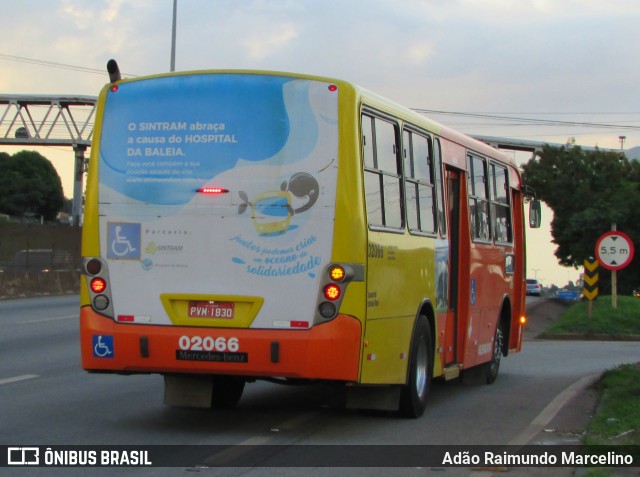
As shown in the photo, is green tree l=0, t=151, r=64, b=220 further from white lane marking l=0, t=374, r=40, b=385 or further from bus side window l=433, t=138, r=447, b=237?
bus side window l=433, t=138, r=447, b=237

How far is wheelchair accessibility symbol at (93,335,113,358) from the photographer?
970cm

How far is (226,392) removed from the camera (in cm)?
1145

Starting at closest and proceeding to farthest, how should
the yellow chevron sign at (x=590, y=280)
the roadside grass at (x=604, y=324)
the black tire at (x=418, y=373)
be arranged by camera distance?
1. the black tire at (x=418, y=373)
2. the roadside grass at (x=604, y=324)
3. the yellow chevron sign at (x=590, y=280)

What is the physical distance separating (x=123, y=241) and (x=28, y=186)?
10143 centimetres

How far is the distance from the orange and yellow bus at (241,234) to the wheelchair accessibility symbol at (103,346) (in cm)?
2

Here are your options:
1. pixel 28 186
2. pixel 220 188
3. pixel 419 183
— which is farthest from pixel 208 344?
pixel 28 186

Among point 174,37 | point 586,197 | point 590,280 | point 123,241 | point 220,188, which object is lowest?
point 590,280

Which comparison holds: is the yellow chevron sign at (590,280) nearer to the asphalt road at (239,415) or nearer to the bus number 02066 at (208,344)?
the asphalt road at (239,415)

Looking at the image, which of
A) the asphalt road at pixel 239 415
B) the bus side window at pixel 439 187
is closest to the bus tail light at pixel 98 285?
the asphalt road at pixel 239 415

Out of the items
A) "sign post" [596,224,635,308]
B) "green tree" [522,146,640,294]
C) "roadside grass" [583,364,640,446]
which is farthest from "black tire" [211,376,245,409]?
"green tree" [522,146,640,294]

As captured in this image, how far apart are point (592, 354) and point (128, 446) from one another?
1379cm

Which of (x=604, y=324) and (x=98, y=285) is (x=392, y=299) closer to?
(x=98, y=285)

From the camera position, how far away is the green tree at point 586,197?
61.7 m

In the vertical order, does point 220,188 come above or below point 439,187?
below
